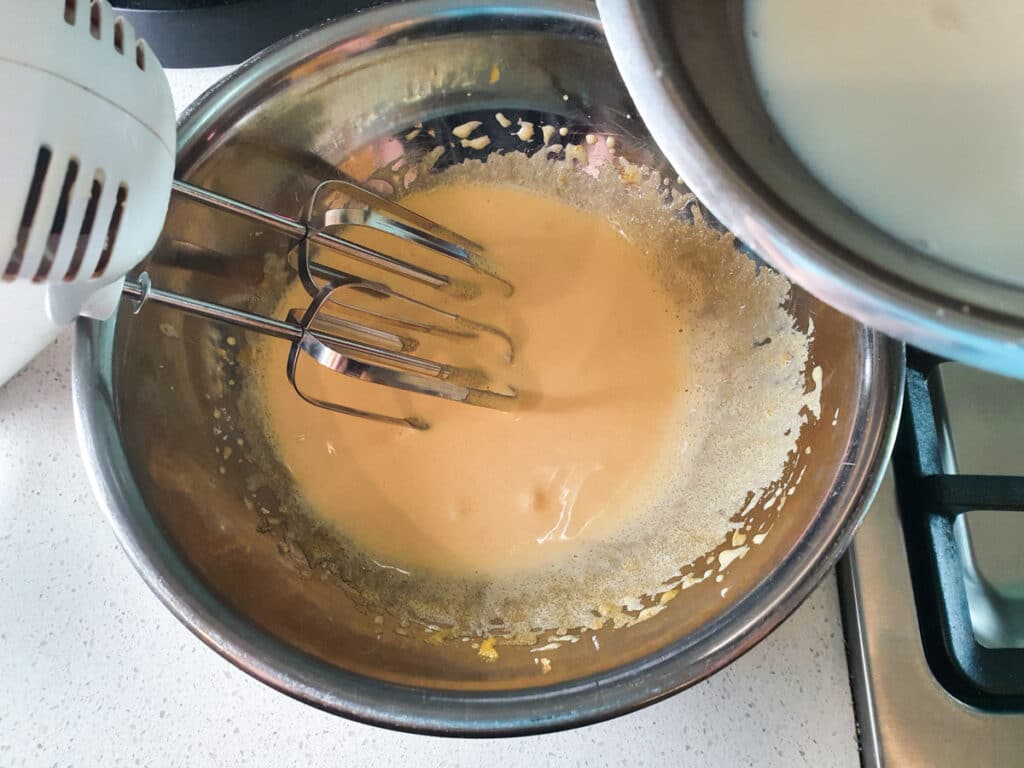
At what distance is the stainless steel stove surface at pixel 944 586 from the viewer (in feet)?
1.82

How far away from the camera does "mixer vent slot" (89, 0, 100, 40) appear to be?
0.36 metres

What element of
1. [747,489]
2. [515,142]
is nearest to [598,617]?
[747,489]

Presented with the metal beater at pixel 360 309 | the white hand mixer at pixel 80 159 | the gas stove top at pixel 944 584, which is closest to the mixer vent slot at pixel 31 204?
the white hand mixer at pixel 80 159

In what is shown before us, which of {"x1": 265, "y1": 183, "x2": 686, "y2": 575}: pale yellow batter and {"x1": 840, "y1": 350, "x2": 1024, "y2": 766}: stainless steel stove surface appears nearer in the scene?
{"x1": 840, "y1": 350, "x2": 1024, "y2": 766}: stainless steel stove surface

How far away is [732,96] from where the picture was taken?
403 millimetres

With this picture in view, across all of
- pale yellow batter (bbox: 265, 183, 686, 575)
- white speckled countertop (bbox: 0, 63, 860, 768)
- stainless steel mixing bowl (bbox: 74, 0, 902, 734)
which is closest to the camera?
stainless steel mixing bowl (bbox: 74, 0, 902, 734)

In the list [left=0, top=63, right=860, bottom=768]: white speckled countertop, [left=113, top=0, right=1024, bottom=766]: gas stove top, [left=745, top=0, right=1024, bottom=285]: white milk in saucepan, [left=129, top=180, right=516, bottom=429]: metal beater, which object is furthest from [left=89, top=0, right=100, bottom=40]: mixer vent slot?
[left=113, top=0, right=1024, bottom=766]: gas stove top

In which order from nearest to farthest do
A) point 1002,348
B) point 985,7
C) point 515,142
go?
point 1002,348 → point 985,7 → point 515,142

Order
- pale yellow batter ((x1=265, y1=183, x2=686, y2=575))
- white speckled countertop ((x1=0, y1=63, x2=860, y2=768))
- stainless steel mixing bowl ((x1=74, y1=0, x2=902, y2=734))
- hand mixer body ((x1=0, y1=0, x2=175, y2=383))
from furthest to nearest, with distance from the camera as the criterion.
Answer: pale yellow batter ((x1=265, y1=183, x2=686, y2=575)) → white speckled countertop ((x1=0, y1=63, x2=860, y2=768)) → stainless steel mixing bowl ((x1=74, y1=0, x2=902, y2=734)) → hand mixer body ((x1=0, y1=0, x2=175, y2=383))

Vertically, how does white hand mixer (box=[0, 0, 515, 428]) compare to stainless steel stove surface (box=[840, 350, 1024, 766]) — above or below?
above

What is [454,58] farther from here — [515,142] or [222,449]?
[222,449]

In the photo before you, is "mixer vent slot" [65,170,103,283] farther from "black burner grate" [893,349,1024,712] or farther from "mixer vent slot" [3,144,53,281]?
"black burner grate" [893,349,1024,712]

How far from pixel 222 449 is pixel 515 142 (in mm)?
406

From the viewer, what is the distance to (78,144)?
33 cm
